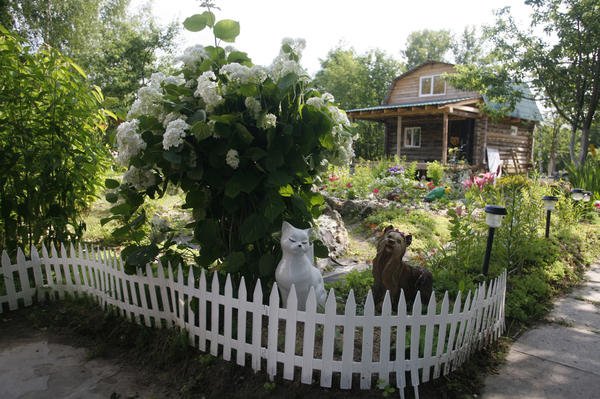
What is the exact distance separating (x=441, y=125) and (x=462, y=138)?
1.36m

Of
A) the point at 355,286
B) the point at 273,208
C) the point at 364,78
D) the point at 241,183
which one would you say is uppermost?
the point at 364,78

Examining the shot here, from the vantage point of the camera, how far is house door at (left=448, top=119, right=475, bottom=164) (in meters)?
18.4

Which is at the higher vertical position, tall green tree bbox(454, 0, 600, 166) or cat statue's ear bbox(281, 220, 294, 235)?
tall green tree bbox(454, 0, 600, 166)

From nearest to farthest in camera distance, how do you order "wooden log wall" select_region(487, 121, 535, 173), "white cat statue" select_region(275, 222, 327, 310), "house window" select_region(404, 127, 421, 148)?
"white cat statue" select_region(275, 222, 327, 310) → "wooden log wall" select_region(487, 121, 535, 173) → "house window" select_region(404, 127, 421, 148)

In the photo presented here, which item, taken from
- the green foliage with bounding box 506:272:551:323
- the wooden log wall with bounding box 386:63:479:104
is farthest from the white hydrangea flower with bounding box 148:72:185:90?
the wooden log wall with bounding box 386:63:479:104

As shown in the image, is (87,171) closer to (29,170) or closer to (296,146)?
(29,170)

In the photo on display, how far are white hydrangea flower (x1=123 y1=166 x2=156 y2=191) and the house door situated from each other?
17.1 metres

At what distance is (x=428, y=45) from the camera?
1662 inches

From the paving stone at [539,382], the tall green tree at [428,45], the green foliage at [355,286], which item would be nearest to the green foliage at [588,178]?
the green foliage at [355,286]

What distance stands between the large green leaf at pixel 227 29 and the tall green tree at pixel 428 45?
43.2m

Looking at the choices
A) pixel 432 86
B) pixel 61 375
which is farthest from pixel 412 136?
pixel 61 375

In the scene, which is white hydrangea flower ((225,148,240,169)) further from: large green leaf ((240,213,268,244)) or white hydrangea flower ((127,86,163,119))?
white hydrangea flower ((127,86,163,119))

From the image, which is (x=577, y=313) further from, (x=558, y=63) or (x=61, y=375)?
(x=558, y=63)

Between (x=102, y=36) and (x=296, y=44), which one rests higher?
(x=102, y=36)
